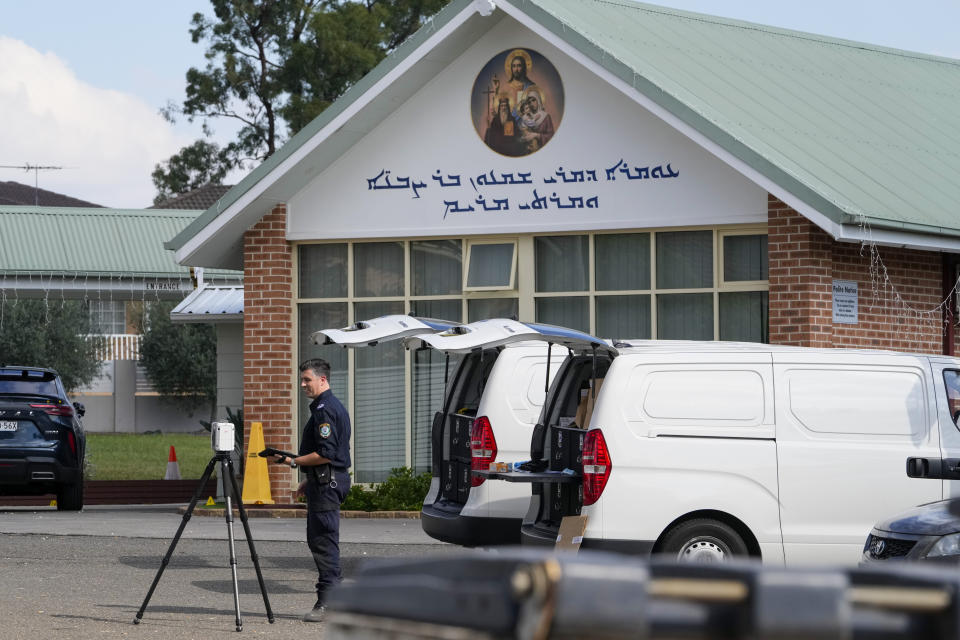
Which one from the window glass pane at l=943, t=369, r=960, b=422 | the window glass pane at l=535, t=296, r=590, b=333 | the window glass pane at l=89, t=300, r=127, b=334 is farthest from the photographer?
the window glass pane at l=89, t=300, r=127, b=334

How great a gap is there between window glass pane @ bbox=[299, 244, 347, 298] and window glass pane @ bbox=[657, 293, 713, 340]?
4.06 m

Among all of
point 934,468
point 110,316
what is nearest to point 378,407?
point 934,468

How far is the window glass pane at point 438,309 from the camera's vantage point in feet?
63.2

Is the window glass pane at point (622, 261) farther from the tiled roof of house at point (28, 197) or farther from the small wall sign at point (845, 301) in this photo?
the tiled roof of house at point (28, 197)

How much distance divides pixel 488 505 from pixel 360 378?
776 cm

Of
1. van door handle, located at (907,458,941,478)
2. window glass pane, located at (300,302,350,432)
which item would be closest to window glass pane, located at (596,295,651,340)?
window glass pane, located at (300,302,350,432)

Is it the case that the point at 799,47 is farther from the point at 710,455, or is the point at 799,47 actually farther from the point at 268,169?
the point at 710,455

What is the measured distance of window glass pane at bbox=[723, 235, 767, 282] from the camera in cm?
1727

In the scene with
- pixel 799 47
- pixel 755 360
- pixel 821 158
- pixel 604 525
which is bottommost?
pixel 604 525

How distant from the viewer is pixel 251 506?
18906 mm

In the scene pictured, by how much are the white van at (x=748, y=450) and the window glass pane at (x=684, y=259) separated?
22.2 feet

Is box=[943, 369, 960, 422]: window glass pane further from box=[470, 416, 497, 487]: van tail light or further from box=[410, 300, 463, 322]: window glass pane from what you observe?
box=[410, 300, 463, 322]: window glass pane

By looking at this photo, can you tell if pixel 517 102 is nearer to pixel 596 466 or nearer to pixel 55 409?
pixel 55 409

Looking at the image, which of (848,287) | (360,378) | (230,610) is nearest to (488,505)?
(230,610)
